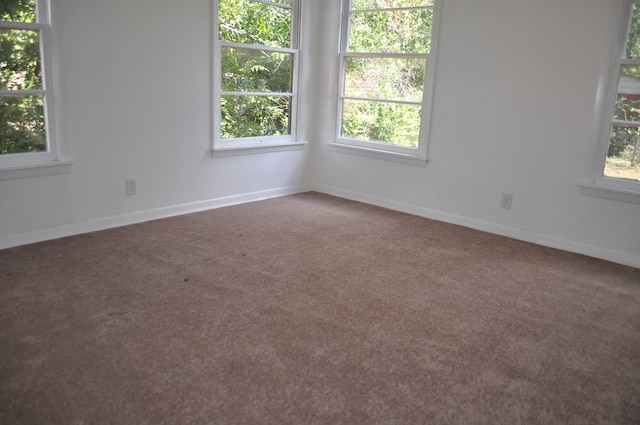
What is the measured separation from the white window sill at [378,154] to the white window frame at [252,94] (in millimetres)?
378

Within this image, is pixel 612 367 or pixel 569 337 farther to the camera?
pixel 569 337

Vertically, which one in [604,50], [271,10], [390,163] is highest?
[271,10]

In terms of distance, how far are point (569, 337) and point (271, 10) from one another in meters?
3.77

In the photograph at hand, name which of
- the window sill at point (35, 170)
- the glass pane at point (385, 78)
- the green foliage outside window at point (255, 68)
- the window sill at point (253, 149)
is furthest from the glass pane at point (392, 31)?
the window sill at point (35, 170)

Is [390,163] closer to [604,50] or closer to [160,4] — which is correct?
[604,50]

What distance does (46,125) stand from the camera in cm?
365

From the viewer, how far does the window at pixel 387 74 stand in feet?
15.6

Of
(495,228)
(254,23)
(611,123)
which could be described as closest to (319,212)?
(495,228)

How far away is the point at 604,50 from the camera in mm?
3758

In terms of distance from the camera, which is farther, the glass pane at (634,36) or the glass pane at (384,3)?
the glass pane at (384,3)

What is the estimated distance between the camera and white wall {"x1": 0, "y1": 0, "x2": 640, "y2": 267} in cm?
375

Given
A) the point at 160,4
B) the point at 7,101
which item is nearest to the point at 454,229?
the point at 160,4

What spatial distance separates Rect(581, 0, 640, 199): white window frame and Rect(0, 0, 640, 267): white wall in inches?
2.6

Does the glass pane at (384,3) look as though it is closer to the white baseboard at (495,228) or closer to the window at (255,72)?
the window at (255,72)
